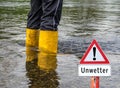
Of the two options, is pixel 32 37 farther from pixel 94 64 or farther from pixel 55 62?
pixel 94 64

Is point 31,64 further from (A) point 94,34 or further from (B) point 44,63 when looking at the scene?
(A) point 94,34

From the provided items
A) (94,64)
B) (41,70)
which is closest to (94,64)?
(94,64)

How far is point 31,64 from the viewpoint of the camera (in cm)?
611

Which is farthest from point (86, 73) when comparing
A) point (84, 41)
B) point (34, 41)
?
point (84, 41)

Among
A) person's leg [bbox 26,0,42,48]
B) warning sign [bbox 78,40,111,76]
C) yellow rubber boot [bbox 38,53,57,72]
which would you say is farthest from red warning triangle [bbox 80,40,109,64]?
person's leg [bbox 26,0,42,48]

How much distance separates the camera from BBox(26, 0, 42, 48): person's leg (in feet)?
23.1

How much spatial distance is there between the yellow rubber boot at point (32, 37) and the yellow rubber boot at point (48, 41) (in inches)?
32.7

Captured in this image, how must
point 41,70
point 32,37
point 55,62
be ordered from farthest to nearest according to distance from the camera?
point 32,37 → point 55,62 → point 41,70

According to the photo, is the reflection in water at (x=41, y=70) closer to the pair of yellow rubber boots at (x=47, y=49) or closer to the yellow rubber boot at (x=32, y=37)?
the pair of yellow rubber boots at (x=47, y=49)

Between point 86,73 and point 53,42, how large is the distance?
241cm

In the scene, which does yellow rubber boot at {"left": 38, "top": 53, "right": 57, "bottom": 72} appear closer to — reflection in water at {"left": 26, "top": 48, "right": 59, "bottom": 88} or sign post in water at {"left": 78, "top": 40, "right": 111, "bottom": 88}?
reflection in water at {"left": 26, "top": 48, "right": 59, "bottom": 88}

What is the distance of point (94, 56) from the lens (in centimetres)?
398

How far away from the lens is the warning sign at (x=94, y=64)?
3920 millimetres

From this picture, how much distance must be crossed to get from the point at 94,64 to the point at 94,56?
91mm
